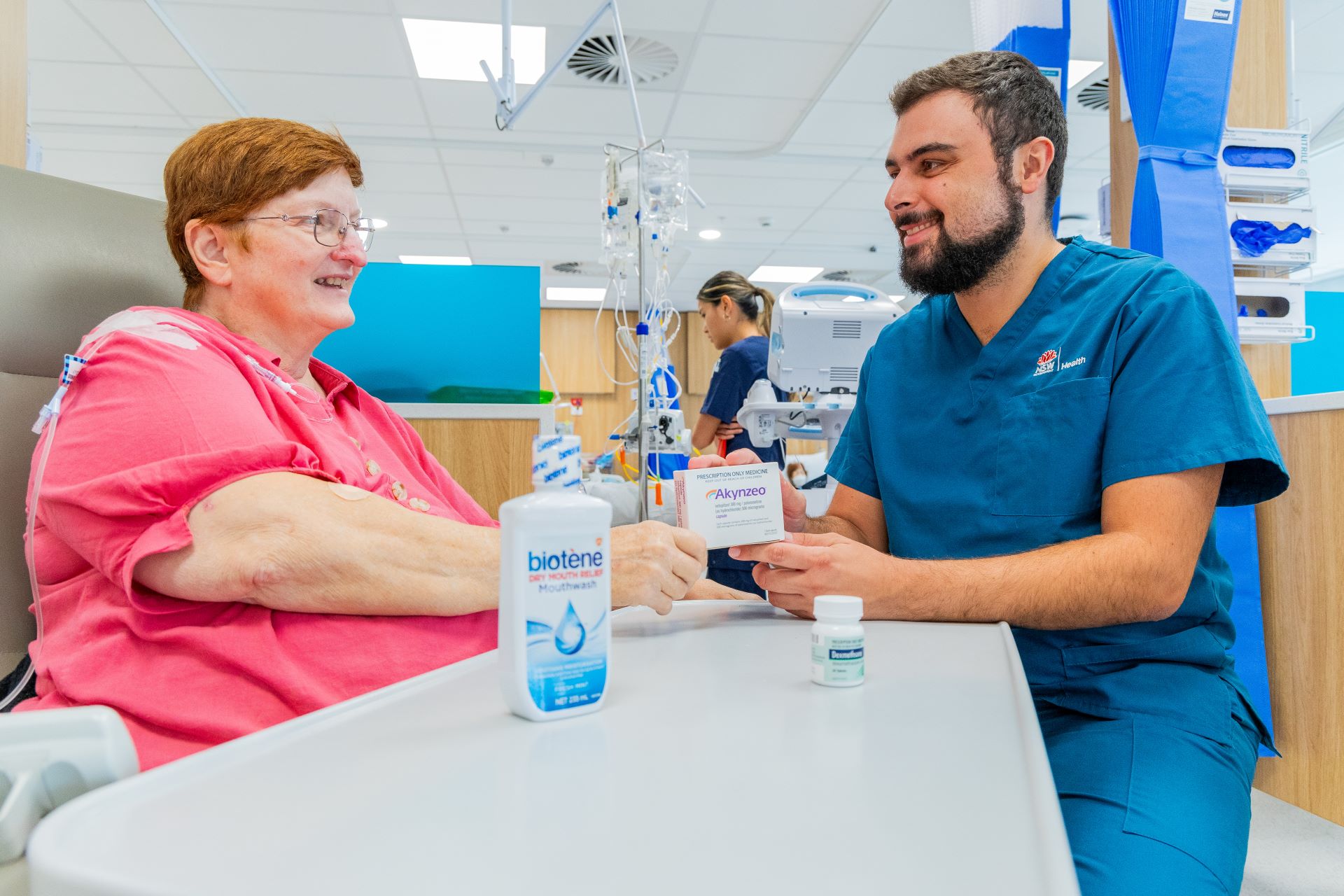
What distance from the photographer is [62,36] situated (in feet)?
13.1

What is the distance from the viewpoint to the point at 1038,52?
191 centimetres

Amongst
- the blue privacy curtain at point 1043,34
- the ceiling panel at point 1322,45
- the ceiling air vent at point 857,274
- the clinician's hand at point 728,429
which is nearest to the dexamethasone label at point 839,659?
the blue privacy curtain at point 1043,34

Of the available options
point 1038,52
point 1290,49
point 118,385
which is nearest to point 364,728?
point 118,385

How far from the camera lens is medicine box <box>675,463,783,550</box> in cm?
94

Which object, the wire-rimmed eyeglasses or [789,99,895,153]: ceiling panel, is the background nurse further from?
the wire-rimmed eyeglasses

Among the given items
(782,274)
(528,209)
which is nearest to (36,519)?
(528,209)

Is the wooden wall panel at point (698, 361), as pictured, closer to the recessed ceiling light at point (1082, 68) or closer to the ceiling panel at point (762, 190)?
the ceiling panel at point (762, 190)

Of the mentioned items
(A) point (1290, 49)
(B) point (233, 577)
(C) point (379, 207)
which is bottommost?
(B) point (233, 577)

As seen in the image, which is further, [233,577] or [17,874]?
→ [233,577]

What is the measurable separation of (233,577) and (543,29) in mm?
3804

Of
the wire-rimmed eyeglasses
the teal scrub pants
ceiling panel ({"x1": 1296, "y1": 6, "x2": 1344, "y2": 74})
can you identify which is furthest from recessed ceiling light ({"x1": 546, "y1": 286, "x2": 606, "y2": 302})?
the teal scrub pants

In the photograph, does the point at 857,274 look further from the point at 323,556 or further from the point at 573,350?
Result: the point at 323,556

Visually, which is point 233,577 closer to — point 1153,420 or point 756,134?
point 1153,420

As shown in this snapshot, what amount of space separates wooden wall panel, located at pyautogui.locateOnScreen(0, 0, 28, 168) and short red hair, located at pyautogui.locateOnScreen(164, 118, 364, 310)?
468 millimetres
